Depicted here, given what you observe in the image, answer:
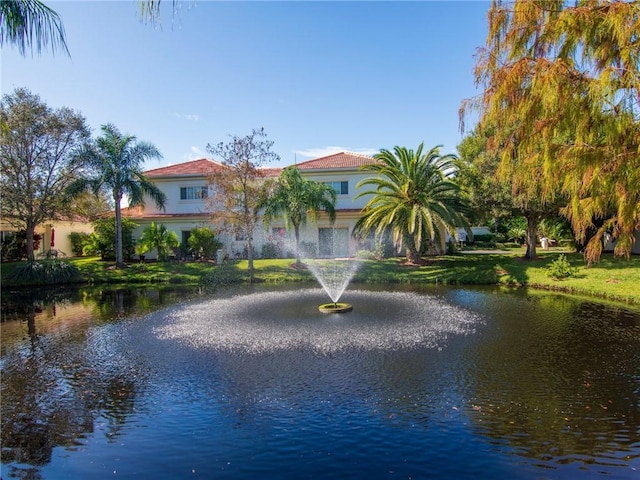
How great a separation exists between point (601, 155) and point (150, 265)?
30563 millimetres

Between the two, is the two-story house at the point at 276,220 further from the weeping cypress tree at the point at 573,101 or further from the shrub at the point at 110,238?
the weeping cypress tree at the point at 573,101

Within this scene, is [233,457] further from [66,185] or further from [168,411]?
[66,185]

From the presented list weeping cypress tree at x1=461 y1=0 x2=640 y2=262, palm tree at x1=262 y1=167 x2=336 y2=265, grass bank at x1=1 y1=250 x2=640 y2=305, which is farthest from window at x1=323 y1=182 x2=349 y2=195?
weeping cypress tree at x1=461 y1=0 x2=640 y2=262

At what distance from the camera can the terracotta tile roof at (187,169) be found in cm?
3703

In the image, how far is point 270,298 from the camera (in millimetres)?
20562

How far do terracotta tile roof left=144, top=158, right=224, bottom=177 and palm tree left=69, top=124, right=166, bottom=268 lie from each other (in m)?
5.37

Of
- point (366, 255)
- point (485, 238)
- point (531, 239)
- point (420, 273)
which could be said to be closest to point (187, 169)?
point (366, 255)

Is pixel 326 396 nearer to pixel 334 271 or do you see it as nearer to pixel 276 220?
pixel 334 271

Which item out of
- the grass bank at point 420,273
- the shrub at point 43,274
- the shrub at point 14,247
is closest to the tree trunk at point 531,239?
the grass bank at point 420,273

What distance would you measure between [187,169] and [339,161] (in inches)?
527

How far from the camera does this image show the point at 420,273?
27438mm

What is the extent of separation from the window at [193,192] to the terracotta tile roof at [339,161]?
8.23 metres

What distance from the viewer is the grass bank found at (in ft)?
75.8

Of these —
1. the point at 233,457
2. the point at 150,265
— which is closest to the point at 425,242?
the point at 150,265
